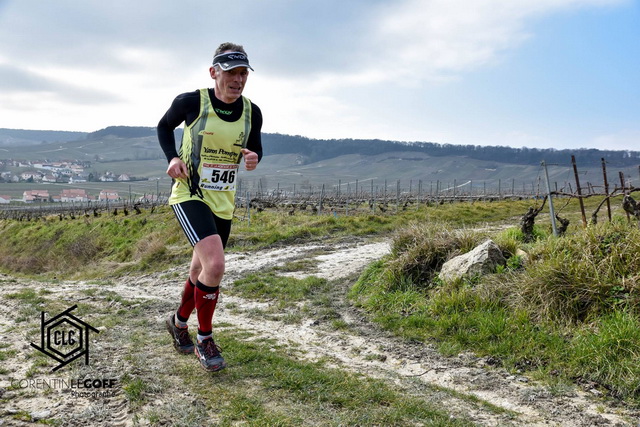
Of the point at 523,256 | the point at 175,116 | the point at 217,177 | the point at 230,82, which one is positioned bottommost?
the point at 523,256

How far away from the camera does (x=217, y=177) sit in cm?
363

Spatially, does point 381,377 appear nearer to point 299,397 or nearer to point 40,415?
point 299,397

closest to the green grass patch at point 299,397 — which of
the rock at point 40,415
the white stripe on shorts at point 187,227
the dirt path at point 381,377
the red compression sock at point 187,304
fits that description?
the dirt path at point 381,377

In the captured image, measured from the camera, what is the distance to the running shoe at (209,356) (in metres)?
3.31

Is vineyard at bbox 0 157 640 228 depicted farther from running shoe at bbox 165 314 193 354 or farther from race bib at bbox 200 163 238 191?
running shoe at bbox 165 314 193 354

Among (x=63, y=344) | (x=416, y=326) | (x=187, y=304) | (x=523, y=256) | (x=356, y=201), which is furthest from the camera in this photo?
(x=356, y=201)

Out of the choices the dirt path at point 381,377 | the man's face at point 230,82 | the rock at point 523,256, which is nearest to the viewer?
the dirt path at point 381,377

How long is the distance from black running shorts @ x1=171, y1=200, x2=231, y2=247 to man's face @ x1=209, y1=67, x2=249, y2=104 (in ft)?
2.86

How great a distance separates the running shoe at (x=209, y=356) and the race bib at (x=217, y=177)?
119 centimetres

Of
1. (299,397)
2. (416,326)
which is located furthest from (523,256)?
(299,397)

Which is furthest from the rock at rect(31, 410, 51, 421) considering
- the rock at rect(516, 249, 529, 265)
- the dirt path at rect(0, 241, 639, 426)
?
the rock at rect(516, 249, 529, 265)

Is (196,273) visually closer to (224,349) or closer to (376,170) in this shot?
(224,349)

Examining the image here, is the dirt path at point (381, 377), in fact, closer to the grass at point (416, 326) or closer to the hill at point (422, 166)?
the grass at point (416, 326)

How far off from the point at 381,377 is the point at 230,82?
2.55 metres
